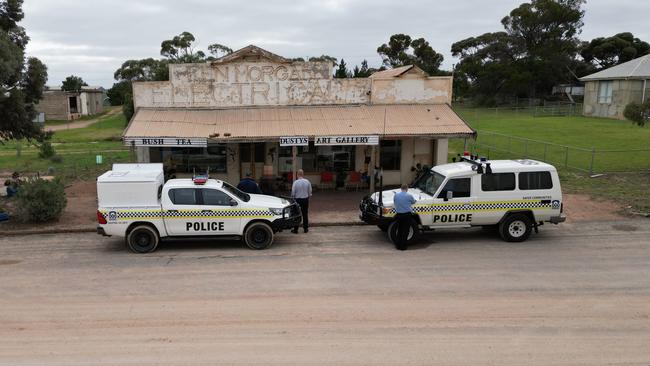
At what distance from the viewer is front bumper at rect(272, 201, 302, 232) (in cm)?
1246

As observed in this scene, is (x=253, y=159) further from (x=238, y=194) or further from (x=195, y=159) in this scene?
(x=238, y=194)

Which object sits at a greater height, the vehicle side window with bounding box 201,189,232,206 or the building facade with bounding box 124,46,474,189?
the building facade with bounding box 124,46,474,189

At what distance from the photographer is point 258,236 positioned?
12406mm

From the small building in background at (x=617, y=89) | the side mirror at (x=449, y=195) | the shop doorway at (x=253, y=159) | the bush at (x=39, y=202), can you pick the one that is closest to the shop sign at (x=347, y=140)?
the shop doorway at (x=253, y=159)

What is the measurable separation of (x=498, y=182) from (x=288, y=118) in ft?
26.3

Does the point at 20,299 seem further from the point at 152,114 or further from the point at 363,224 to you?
the point at 152,114

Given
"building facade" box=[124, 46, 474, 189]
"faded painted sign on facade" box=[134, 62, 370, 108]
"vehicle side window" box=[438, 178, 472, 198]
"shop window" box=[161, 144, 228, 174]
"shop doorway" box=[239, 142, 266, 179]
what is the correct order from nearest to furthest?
"vehicle side window" box=[438, 178, 472, 198]
"building facade" box=[124, 46, 474, 189]
"faded painted sign on facade" box=[134, 62, 370, 108]
"shop window" box=[161, 144, 228, 174]
"shop doorway" box=[239, 142, 266, 179]

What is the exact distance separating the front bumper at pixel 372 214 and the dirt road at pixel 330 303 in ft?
1.80

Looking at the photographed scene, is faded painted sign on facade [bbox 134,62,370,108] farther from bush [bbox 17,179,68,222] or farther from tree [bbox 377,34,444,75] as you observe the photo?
tree [bbox 377,34,444,75]

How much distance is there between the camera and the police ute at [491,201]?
1272 centimetres

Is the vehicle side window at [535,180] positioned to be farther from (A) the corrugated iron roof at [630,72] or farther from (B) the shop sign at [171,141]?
(A) the corrugated iron roof at [630,72]

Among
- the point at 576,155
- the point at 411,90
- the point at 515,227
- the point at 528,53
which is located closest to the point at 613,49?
the point at 528,53

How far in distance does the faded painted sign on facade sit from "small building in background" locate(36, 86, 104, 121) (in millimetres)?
53213

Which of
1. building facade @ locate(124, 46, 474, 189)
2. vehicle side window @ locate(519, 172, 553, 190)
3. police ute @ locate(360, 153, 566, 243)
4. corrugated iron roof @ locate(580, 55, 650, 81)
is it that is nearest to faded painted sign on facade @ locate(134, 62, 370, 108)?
building facade @ locate(124, 46, 474, 189)
